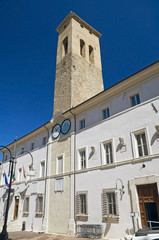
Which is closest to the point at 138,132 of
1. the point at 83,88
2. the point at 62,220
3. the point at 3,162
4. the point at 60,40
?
the point at 62,220

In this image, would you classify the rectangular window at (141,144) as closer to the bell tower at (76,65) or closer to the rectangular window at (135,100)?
the rectangular window at (135,100)

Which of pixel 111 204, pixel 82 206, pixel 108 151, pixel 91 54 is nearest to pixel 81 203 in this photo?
pixel 82 206

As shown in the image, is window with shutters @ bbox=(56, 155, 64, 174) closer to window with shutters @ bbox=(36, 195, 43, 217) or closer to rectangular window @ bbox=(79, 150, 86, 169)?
rectangular window @ bbox=(79, 150, 86, 169)

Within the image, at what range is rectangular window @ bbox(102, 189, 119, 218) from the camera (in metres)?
Answer: 12.5

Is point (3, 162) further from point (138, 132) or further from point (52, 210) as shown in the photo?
point (138, 132)

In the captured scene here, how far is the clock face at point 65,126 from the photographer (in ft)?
61.4

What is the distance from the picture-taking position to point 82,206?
48.6 ft

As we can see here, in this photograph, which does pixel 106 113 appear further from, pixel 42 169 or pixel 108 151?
pixel 42 169

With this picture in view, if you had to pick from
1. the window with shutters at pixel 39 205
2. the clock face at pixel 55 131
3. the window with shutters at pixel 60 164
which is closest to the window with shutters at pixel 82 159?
the window with shutters at pixel 60 164

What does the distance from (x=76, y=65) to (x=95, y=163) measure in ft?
47.9

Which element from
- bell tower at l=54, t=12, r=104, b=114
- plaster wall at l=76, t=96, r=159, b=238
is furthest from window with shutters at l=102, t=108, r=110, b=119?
bell tower at l=54, t=12, r=104, b=114

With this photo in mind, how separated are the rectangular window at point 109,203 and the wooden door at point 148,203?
1.77 metres

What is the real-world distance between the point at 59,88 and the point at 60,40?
10165mm

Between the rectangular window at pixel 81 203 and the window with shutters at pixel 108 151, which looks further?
the rectangular window at pixel 81 203
